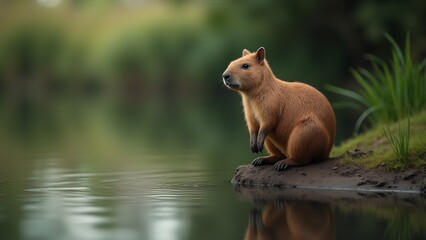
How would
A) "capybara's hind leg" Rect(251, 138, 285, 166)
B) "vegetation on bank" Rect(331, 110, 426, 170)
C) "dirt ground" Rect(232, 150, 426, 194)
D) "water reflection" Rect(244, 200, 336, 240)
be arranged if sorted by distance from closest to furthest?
"water reflection" Rect(244, 200, 336, 240)
"dirt ground" Rect(232, 150, 426, 194)
"vegetation on bank" Rect(331, 110, 426, 170)
"capybara's hind leg" Rect(251, 138, 285, 166)

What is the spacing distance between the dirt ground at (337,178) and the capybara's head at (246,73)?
2.42ft

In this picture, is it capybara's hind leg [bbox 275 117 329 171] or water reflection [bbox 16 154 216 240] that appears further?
capybara's hind leg [bbox 275 117 329 171]

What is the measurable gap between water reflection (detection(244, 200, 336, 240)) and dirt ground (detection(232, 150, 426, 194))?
0.79 metres

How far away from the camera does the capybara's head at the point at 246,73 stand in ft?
25.8

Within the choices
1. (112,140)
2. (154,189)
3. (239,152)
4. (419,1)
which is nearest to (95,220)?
(154,189)

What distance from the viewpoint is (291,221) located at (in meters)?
6.16

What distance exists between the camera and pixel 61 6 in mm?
34469

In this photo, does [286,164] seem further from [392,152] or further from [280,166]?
[392,152]

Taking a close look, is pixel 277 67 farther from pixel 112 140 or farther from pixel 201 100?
pixel 112 140

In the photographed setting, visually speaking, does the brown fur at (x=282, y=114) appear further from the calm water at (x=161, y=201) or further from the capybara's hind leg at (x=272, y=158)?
the calm water at (x=161, y=201)

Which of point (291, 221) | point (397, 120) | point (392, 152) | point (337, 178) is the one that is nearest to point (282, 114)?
point (337, 178)

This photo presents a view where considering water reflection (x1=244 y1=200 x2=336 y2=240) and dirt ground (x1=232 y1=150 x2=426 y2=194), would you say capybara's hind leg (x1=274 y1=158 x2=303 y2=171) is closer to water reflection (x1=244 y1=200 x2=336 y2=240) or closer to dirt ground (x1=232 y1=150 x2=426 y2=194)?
dirt ground (x1=232 y1=150 x2=426 y2=194)

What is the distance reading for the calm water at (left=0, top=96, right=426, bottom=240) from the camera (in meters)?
5.82

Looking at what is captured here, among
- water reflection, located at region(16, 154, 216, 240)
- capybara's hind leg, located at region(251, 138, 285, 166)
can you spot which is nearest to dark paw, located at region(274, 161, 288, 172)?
capybara's hind leg, located at region(251, 138, 285, 166)
